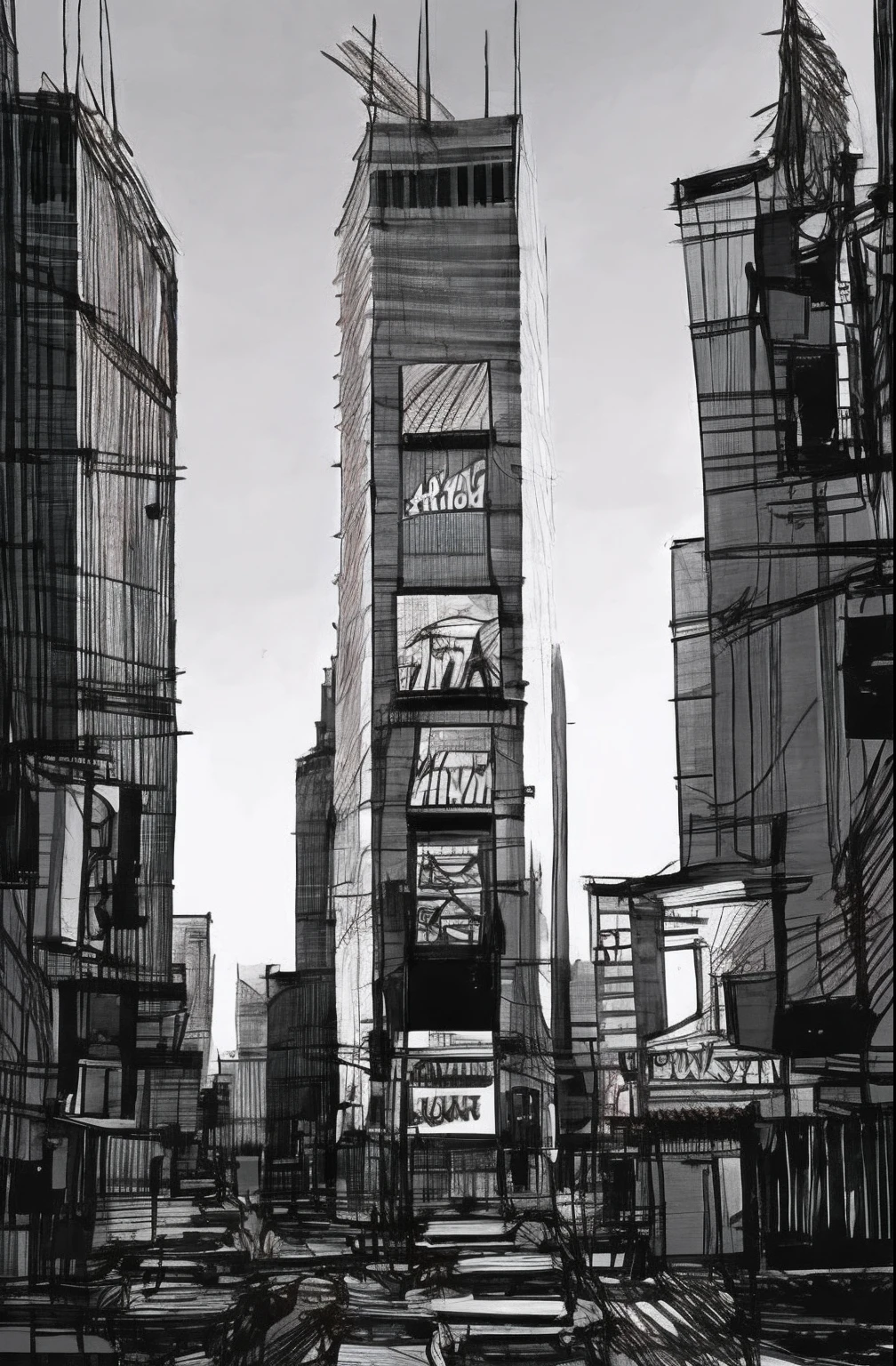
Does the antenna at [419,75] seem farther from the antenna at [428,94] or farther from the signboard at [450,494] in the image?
the signboard at [450,494]

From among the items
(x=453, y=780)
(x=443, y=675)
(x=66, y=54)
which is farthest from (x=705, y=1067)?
(x=66, y=54)

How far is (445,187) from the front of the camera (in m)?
3.27

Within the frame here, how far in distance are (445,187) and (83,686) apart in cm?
145

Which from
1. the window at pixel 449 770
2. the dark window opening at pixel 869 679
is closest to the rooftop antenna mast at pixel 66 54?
the window at pixel 449 770

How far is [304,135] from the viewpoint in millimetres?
3348

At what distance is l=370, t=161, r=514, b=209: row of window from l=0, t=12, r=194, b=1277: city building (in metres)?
0.54

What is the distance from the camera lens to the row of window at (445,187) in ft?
10.6

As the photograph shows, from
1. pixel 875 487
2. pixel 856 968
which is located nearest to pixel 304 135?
pixel 875 487

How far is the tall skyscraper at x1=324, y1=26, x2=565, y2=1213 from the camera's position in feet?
9.99

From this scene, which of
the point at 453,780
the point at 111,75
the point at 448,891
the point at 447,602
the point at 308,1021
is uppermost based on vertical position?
the point at 111,75

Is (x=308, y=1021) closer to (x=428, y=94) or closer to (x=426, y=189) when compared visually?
(x=426, y=189)

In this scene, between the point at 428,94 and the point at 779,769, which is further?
the point at 428,94

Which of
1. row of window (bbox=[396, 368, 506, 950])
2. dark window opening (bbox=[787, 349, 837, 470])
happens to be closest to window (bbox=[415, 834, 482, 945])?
row of window (bbox=[396, 368, 506, 950])

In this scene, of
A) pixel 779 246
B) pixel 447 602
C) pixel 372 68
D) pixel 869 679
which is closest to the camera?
pixel 869 679
